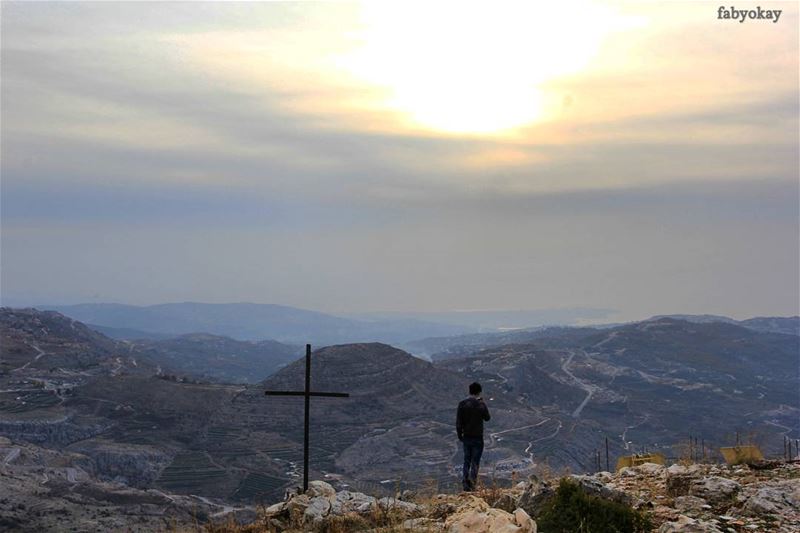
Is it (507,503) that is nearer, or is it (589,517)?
(589,517)

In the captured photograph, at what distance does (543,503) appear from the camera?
12.4 m

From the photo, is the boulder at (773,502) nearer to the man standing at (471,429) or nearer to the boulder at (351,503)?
the man standing at (471,429)

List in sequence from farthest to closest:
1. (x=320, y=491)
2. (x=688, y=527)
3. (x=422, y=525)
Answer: (x=320, y=491)
(x=422, y=525)
(x=688, y=527)

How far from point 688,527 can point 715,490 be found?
9.68ft

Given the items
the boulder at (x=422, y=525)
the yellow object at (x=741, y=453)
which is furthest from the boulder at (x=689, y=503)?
the yellow object at (x=741, y=453)

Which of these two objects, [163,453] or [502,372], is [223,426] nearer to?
[163,453]

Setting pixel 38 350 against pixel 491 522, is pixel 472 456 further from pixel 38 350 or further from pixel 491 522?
pixel 38 350

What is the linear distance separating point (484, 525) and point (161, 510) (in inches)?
2599

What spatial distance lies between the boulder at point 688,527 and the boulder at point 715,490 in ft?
6.49

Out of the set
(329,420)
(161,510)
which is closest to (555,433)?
(329,420)

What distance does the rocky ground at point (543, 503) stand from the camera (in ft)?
37.2

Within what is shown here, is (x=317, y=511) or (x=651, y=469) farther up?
(x=651, y=469)

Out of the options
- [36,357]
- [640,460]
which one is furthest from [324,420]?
[640,460]

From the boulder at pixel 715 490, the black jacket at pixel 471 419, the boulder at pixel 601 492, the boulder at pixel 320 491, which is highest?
the black jacket at pixel 471 419
